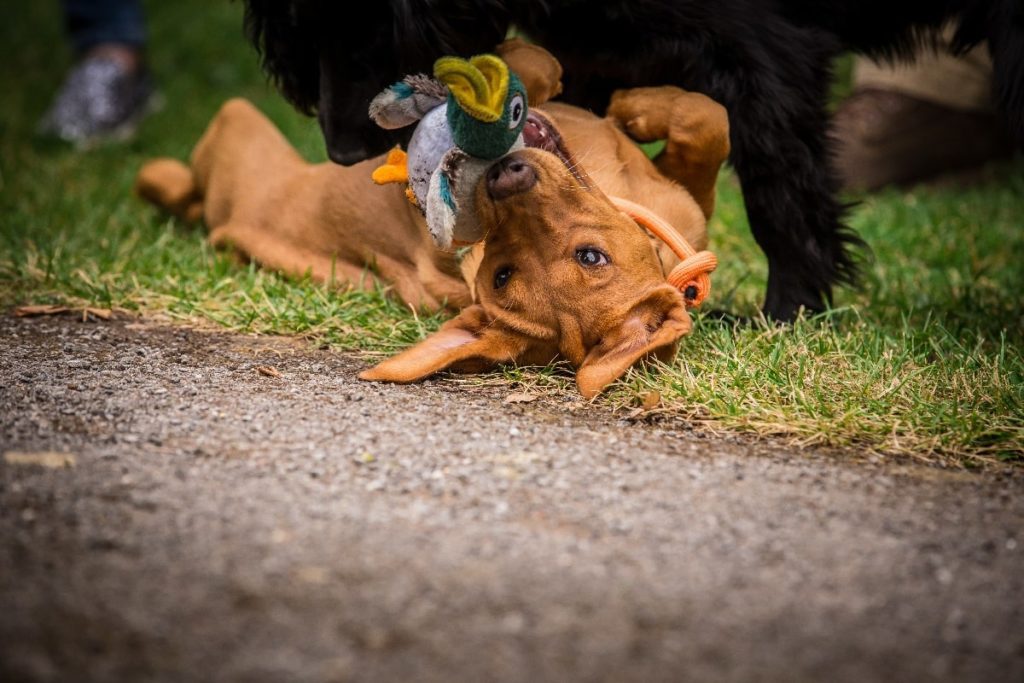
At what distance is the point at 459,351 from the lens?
250 centimetres

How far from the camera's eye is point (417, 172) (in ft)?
8.20

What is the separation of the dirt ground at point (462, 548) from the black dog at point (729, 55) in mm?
961

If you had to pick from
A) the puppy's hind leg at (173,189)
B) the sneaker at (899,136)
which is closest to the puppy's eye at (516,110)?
the puppy's hind leg at (173,189)

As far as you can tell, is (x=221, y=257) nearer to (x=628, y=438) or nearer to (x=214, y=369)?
(x=214, y=369)

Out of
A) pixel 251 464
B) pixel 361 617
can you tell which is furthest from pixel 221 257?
pixel 361 617

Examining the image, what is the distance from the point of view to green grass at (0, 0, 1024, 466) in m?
2.32

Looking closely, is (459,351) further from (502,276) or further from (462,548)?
(462,548)

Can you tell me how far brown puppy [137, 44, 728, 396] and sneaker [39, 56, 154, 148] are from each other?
2.54m

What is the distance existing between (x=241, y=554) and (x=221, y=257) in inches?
81.8

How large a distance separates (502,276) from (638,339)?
0.38 meters

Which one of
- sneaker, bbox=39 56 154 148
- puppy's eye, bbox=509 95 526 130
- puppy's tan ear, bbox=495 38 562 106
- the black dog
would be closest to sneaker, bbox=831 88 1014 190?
the black dog

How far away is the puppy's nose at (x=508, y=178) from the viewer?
236 cm

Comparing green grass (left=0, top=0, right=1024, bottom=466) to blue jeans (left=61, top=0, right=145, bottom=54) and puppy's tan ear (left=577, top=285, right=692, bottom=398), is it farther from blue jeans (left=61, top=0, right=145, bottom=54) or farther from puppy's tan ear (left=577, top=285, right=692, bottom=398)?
blue jeans (left=61, top=0, right=145, bottom=54)

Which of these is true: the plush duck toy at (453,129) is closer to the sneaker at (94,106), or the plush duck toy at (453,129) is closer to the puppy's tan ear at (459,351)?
the puppy's tan ear at (459,351)
